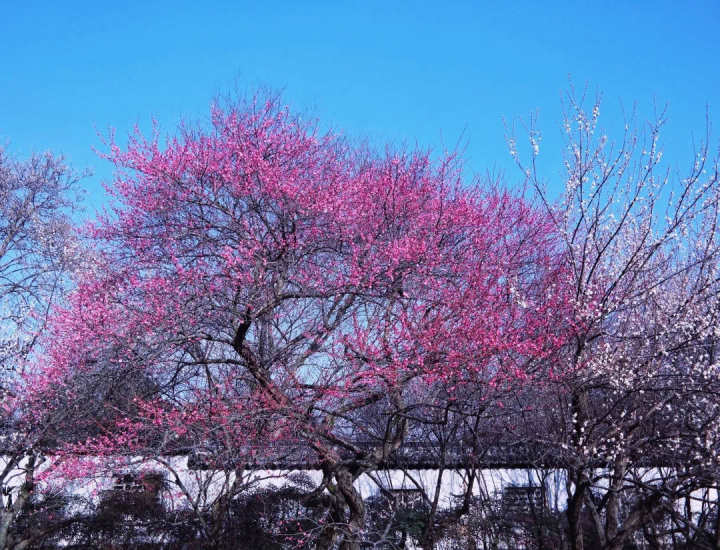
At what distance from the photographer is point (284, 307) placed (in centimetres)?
1071

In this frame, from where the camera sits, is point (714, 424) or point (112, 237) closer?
point (714, 424)

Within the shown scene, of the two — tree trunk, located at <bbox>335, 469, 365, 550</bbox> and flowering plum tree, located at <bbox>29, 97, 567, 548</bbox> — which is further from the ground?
flowering plum tree, located at <bbox>29, 97, 567, 548</bbox>

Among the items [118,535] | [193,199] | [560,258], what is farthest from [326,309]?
[118,535]

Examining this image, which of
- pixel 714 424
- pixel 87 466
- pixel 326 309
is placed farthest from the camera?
pixel 326 309

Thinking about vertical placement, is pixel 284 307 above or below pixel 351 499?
above

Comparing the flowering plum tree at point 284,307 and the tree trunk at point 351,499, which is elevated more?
the flowering plum tree at point 284,307

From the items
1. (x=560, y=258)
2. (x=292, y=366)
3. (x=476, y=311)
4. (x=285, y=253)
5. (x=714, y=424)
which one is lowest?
(x=714, y=424)

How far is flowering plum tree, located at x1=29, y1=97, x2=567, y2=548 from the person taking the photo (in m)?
8.43

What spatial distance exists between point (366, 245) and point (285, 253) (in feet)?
4.58

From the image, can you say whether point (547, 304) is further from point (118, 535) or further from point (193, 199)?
point (118, 535)

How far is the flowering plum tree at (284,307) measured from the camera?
8.43 meters

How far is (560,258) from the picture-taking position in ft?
37.2

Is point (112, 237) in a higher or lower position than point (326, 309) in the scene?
higher

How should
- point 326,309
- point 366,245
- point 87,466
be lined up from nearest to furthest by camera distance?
point 87,466 → point 366,245 → point 326,309
